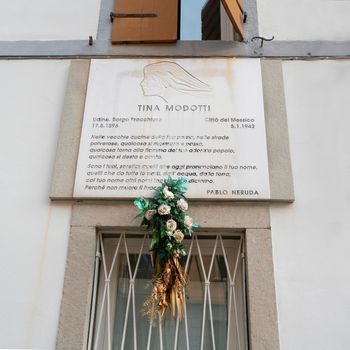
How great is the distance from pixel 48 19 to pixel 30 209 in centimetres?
188

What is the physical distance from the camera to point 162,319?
10.9 feet

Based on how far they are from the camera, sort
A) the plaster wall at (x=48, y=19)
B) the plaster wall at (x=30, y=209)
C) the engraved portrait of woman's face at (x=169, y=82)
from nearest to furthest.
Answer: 1. the plaster wall at (x=30, y=209)
2. the engraved portrait of woman's face at (x=169, y=82)
3. the plaster wall at (x=48, y=19)

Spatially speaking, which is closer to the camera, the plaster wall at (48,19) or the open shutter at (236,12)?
the open shutter at (236,12)

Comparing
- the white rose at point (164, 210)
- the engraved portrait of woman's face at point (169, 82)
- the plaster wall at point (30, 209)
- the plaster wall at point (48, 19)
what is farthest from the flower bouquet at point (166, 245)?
the plaster wall at point (48, 19)

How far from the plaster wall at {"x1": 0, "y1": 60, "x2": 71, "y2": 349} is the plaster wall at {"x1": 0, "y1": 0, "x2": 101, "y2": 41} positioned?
32 cm

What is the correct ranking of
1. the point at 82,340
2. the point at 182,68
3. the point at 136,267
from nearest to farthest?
the point at 82,340 → the point at 136,267 → the point at 182,68

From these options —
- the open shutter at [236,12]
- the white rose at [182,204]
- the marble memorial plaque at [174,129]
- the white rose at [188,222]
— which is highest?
the open shutter at [236,12]

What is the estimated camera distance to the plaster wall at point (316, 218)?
3.16m

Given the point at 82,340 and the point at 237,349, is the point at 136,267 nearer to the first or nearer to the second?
the point at 82,340

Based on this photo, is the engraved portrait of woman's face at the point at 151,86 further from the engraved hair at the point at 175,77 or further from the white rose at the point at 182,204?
the white rose at the point at 182,204

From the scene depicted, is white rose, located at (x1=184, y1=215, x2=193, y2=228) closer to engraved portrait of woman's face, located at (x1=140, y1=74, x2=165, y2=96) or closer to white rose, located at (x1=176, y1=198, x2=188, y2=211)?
white rose, located at (x1=176, y1=198, x2=188, y2=211)

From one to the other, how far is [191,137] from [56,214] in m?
1.22

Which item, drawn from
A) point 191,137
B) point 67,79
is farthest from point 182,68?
point 67,79

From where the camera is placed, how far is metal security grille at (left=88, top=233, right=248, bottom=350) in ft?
10.9
